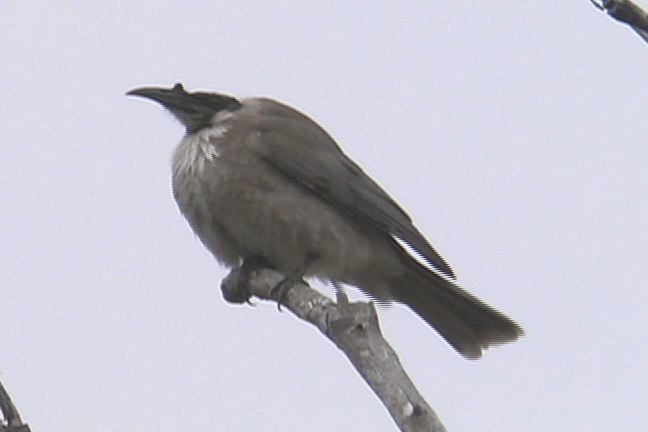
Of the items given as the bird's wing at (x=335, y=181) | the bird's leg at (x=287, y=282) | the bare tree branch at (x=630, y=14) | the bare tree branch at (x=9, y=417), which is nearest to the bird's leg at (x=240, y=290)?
the bird's leg at (x=287, y=282)

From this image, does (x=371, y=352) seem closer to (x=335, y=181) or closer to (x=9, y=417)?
(x=9, y=417)

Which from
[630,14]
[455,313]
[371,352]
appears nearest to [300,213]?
[455,313]

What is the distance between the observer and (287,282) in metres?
4.96

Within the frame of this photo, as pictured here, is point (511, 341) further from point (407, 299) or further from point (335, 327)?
point (335, 327)

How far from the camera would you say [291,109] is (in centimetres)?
636

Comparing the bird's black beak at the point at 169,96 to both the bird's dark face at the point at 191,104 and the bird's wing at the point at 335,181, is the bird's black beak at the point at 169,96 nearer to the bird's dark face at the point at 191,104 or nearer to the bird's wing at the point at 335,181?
the bird's dark face at the point at 191,104

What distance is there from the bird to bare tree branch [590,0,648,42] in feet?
8.23

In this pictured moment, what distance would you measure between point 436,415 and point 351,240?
272cm

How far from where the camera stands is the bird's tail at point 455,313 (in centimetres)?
591

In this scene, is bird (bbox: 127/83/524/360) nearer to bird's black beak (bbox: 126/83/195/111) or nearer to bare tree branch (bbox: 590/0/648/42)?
bird's black beak (bbox: 126/83/195/111)

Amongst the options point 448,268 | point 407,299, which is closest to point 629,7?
point 448,268

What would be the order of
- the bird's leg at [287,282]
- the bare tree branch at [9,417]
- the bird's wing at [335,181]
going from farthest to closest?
the bird's wing at [335,181]
the bird's leg at [287,282]
the bare tree branch at [9,417]

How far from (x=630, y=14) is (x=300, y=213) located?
267 cm

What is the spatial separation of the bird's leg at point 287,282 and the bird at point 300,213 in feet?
0.09
